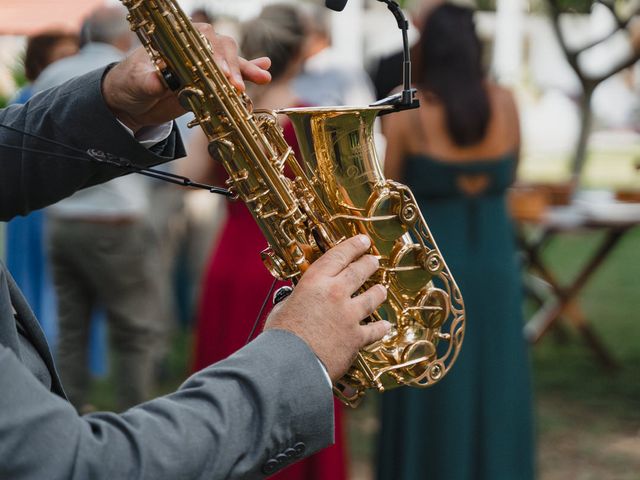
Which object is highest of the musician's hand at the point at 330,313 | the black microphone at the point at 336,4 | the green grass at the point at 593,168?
the black microphone at the point at 336,4

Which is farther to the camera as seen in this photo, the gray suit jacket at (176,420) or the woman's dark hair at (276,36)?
the woman's dark hair at (276,36)

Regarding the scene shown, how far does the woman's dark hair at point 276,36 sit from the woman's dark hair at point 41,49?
1.71 m

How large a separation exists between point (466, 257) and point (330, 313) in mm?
2359

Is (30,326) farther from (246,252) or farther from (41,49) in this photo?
(41,49)

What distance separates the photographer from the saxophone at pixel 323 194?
1625 millimetres

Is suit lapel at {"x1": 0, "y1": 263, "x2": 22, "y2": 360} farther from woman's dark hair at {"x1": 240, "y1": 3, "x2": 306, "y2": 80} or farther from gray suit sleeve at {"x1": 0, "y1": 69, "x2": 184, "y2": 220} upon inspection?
woman's dark hair at {"x1": 240, "y1": 3, "x2": 306, "y2": 80}

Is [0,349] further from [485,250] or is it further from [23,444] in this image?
[485,250]

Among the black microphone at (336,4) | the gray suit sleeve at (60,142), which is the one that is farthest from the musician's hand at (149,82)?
the black microphone at (336,4)

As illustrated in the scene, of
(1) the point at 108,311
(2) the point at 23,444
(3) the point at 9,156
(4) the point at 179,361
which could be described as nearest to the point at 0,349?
(2) the point at 23,444

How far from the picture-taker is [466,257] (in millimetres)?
3664

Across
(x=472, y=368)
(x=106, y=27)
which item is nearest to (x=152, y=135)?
(x=472, y=368)

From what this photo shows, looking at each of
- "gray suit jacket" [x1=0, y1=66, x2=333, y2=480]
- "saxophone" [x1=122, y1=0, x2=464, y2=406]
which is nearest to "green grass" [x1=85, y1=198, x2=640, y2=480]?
"saxophone" [x1=122, y1=0, x2=464, y2=406]

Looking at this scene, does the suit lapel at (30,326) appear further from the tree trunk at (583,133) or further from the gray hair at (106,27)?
the tree trunk at (583,133)

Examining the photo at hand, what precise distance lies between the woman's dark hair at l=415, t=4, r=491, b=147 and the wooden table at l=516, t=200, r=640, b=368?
86.6 inches
